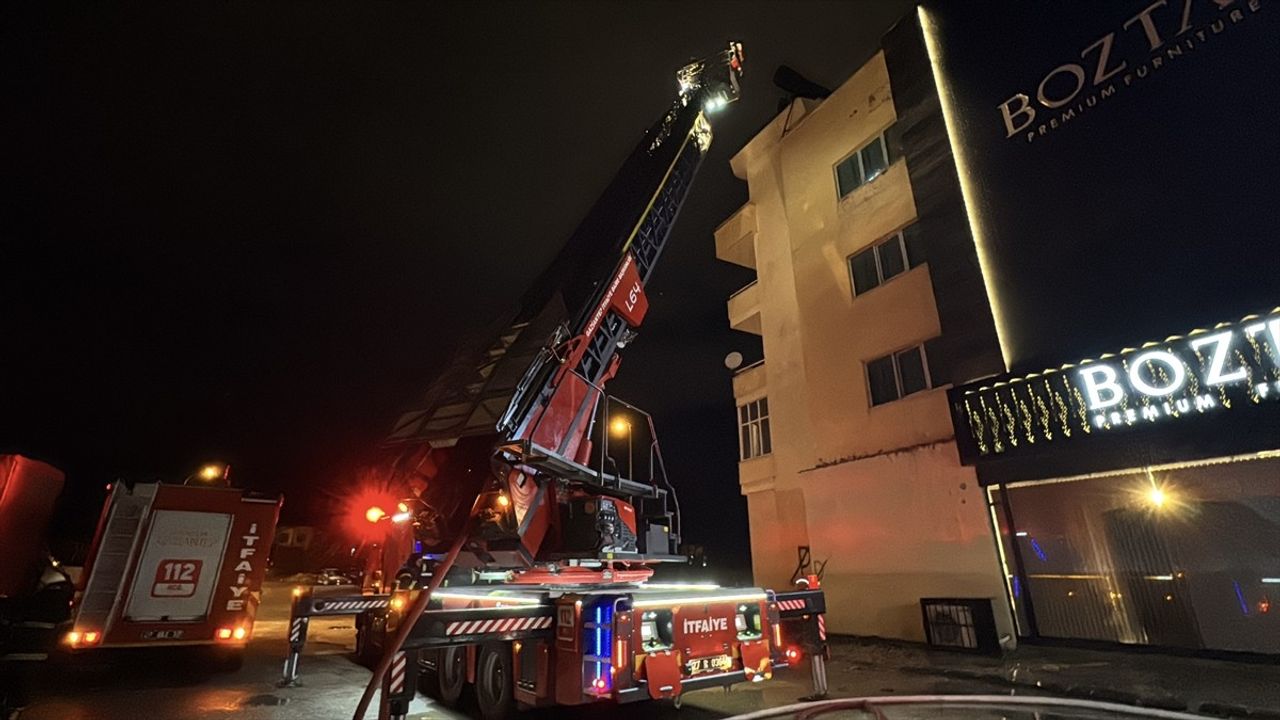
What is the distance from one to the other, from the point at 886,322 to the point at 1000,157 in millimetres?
4063

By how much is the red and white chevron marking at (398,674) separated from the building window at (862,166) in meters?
14.6

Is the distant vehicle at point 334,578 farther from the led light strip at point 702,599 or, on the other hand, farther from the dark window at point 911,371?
the dark window at point 911,371

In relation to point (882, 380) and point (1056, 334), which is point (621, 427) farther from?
point (1056, 334)

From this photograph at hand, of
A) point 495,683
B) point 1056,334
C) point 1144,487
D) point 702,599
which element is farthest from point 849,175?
point 495,683

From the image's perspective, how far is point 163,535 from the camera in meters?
8.51

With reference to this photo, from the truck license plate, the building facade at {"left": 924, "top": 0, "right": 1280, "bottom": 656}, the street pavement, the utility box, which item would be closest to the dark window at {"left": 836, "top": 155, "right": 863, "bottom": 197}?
the building facade at {"left": 924, "top": 0, "right": 1280, "bottom": 656}

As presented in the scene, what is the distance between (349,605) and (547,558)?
2.90 meters

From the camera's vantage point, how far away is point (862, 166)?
15.2 meters

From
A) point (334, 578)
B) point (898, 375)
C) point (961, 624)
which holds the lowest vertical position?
point (961, 624)

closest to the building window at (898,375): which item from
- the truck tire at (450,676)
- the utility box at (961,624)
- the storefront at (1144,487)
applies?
the storefront at (1144,487)

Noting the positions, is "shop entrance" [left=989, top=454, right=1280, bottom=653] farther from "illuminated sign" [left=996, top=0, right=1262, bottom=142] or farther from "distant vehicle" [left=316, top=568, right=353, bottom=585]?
"distant vehicle" [left=316, top=568, right=353, bottom=585]

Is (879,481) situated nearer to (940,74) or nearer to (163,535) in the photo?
(940,74)

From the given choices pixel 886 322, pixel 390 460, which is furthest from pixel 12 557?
pixel 886 322

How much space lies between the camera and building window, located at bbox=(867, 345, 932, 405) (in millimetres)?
12516
